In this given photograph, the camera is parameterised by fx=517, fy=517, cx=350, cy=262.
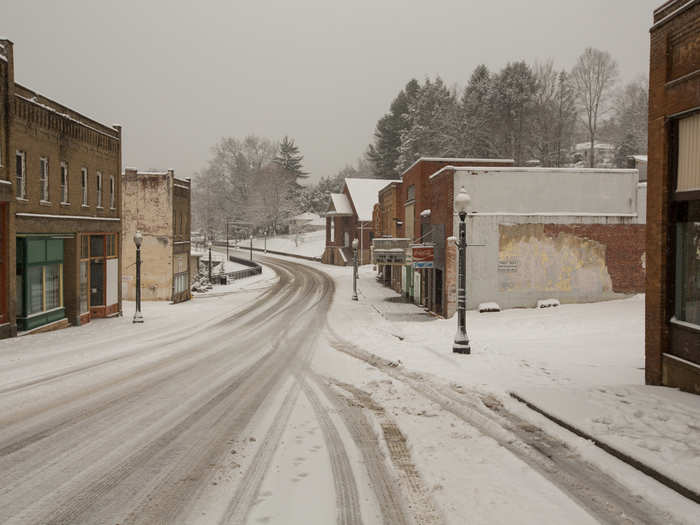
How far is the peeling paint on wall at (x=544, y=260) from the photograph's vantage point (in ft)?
73.8

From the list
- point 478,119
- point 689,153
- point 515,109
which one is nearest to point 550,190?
point 689,153

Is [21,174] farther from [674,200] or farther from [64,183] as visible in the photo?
[674,200]

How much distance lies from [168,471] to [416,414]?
410 cm

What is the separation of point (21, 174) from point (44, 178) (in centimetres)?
157

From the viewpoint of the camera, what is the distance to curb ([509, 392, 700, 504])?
5.63 meters

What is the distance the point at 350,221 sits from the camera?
227ft

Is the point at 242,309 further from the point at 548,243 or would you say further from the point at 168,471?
the point at 168,471

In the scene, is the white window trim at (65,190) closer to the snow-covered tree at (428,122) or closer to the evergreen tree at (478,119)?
the evergreen tree at (478,119)

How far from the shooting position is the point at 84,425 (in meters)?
8.19

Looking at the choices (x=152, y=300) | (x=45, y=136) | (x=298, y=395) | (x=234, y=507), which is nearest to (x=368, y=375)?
(x=298, y=395)

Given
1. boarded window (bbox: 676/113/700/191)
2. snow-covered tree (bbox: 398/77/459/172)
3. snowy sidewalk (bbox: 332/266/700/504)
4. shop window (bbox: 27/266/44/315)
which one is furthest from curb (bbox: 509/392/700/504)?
snow-covered tree (bbox: 398/77/459/172)

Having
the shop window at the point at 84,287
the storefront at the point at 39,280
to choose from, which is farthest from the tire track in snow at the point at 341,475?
the shop window at the point at 84,287

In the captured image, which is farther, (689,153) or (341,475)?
(689,153)

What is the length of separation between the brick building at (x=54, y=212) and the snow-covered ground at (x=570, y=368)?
11.7 metres
